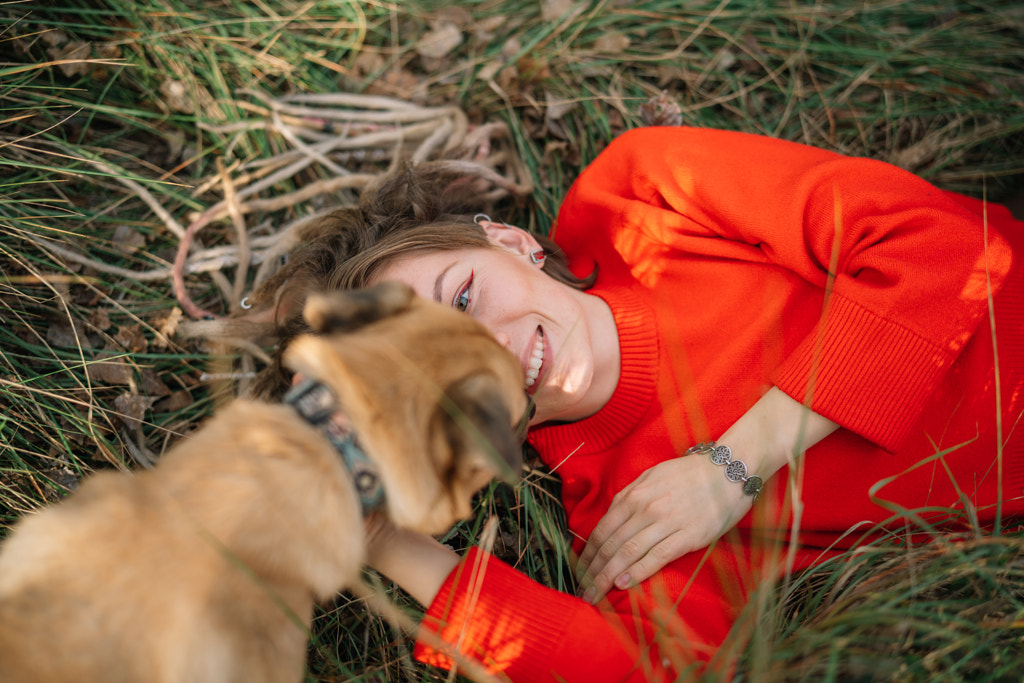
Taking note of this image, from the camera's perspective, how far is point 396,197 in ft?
10.5

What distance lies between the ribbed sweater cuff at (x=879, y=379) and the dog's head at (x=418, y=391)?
1.43 m

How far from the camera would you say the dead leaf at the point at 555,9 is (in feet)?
13.2

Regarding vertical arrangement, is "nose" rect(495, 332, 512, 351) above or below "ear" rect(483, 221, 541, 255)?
below

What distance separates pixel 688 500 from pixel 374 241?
6.40 ft

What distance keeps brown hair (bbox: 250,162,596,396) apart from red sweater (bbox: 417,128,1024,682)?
64 centimetres

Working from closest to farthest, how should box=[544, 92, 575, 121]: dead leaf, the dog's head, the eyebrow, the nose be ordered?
the dog's head, the nose, the eyebrow, box=[544, 92, 575, 121]: dead leaf

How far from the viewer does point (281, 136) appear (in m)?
3.88

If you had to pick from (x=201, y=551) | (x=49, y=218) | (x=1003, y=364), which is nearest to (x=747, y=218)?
(x=1003, y=364)

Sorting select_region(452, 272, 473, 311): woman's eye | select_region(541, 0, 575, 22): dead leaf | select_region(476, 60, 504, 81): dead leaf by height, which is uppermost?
select_region(541, 0, 575, 22): dead leaf

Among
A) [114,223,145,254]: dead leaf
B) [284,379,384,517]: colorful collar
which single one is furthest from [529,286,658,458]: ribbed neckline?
[114,223,145,254]: dead leaf

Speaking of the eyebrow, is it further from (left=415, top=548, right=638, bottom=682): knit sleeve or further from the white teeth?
(left=415, top=548, right=638, bottom=682): knit sleeve

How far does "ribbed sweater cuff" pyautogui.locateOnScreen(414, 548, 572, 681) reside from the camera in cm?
217

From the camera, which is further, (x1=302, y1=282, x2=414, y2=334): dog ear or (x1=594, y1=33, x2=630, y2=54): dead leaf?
(x1=594, y1=33, x2=630, y2=54): dead leaf

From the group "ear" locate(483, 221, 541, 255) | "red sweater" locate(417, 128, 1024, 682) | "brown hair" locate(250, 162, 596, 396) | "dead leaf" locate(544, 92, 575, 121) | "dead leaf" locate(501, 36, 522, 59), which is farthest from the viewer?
"dead leaf" locate(501, 36, 522, 59)
